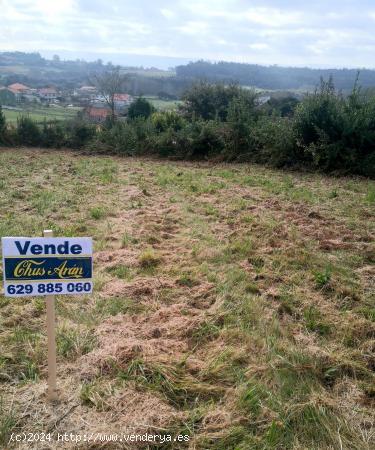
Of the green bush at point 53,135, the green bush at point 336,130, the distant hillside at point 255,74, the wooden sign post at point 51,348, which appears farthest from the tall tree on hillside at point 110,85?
the wooden sign post at point 51,348

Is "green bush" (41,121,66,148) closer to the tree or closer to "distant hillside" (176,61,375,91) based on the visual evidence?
the tree

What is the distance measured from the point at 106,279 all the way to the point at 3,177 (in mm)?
6427

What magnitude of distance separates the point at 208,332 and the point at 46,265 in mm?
1567

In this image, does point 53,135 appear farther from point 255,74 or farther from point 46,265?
point 255,74

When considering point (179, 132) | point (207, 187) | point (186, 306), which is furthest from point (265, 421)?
point (179, 132)

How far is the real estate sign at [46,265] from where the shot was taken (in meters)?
2.22

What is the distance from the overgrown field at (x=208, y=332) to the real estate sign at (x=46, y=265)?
76 cm

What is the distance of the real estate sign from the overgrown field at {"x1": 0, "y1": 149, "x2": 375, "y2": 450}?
0.76 meters

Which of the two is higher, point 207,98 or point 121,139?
point 207,98

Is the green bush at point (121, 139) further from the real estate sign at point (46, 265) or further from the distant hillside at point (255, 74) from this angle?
the distant hillside at point (255, 74)

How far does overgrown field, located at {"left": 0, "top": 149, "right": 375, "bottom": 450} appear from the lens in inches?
94.0

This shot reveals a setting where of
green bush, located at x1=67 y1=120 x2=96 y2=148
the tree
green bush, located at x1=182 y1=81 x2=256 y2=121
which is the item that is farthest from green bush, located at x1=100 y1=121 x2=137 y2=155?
the tree

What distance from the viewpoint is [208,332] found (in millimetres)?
3311

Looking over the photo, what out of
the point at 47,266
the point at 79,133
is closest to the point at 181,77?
the point at 79,133
